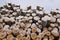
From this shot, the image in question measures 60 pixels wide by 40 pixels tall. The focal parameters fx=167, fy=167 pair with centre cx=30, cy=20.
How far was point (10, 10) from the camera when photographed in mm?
1377

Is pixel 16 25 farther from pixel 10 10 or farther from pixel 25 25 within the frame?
pixel 10 10

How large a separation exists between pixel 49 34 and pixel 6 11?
46 cm

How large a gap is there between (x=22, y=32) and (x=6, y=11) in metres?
0.32

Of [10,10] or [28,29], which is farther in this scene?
[10,10]

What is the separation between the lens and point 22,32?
1.12m

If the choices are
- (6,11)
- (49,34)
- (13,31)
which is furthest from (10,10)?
(49,34)

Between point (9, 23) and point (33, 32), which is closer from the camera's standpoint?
point (33, 32)

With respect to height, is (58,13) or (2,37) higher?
(58,13)

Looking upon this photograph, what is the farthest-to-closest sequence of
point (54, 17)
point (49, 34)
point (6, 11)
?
point (6, 11)
point (54, 17)
point (49, 34)

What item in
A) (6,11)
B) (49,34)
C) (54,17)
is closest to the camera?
(49,34)

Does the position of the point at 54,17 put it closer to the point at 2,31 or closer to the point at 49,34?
the point at 49,34

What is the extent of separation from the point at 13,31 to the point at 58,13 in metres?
0.36

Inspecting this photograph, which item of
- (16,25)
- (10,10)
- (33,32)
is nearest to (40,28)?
(33,32)

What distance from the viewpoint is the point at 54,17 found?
1.18 m
